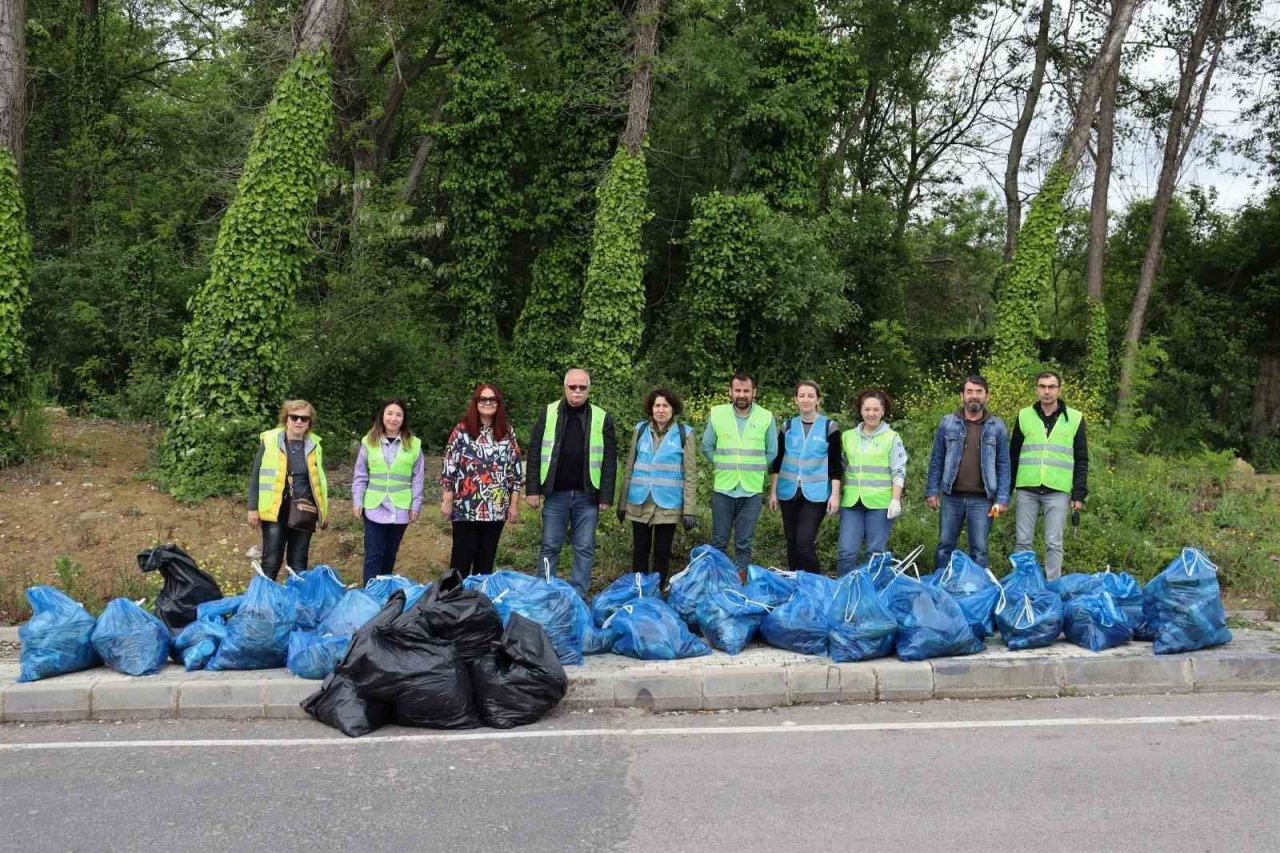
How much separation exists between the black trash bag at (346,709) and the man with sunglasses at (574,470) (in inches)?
88.6

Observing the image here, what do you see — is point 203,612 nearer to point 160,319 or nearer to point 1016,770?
point 1016,770

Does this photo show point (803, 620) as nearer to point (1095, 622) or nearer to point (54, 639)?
point (1095, 622)

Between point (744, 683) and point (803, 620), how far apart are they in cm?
73

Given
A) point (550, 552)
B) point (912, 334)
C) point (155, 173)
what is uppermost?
point (155, 173)

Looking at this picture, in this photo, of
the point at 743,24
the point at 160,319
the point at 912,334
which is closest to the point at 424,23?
the point at 743,24

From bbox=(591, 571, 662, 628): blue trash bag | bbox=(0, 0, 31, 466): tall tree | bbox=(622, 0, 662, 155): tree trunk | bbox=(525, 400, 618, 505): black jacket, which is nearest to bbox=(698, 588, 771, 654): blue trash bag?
bbox=(591, 571, 662, 628): blue trash bag

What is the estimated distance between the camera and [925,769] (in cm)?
516

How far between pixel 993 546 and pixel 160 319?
15.5 meters

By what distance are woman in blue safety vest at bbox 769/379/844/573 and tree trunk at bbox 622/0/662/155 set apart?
11.5 metres

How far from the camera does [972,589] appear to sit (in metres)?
7.18

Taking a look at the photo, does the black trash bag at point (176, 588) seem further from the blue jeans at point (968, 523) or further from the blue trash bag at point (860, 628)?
the blue jeans at point (968, 523)

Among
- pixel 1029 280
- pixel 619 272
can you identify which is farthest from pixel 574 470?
pixel 1029 280

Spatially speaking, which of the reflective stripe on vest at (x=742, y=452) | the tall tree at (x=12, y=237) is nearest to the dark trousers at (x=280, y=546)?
the reflective stripe on vest at (x=742, y=452)

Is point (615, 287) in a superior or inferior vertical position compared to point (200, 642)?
superior
